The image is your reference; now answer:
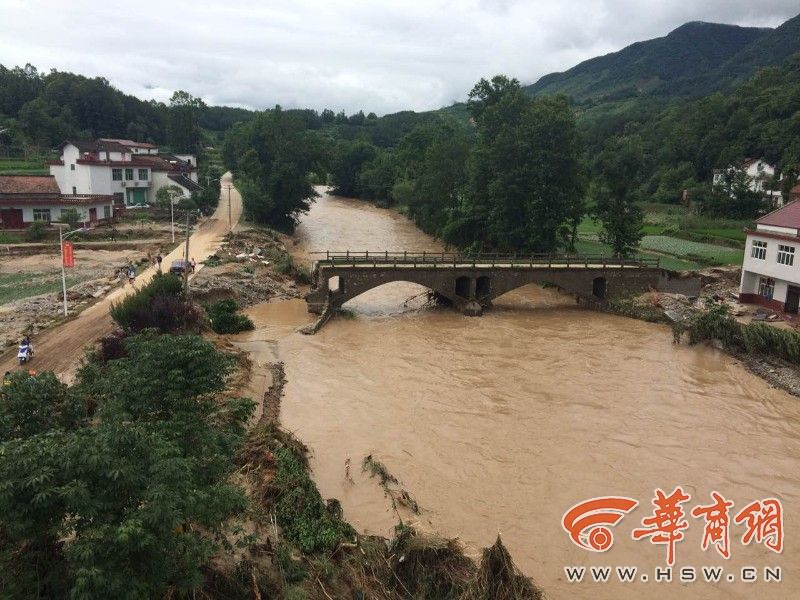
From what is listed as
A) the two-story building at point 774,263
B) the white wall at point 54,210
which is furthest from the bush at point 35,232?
the two-story building at point 774,263

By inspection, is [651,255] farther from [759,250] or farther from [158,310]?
[158,310]

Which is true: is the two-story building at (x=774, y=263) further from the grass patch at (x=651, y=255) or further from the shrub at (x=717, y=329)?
the grass patch at (x=651, y=255)

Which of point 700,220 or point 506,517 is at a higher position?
point 700,220

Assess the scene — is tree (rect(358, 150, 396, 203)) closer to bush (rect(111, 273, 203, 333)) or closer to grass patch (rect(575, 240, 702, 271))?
grass patch (rect(575, 240, 702, 271))

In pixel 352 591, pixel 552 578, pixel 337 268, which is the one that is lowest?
pixel 552 578

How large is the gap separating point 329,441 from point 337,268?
17.2 metres

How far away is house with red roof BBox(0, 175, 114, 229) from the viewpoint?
169ft

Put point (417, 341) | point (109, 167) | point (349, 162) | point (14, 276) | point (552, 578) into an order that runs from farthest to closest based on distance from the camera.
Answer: point (349, 162)
point (109, 167)
point (14, 276)
point (417, 341)
point (552, 578)

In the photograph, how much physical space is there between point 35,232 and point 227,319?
27.6m

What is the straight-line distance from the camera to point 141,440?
9.66 metres

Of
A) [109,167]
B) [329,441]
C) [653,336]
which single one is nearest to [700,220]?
[653,336]

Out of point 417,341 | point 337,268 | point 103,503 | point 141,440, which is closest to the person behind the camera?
point 103,503

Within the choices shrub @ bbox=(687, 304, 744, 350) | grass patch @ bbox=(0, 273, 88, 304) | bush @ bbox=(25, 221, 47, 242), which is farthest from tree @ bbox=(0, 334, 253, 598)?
bush @ bbox=(25, 221, 47, 242)

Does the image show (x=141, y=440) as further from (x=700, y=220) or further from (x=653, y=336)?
(x=700, y=220)
